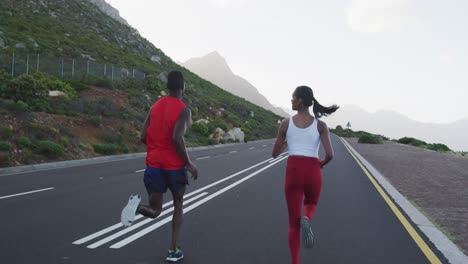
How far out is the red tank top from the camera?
4.62m

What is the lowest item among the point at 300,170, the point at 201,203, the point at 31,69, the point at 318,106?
the point at 201,203

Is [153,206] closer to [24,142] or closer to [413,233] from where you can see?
[413,233]

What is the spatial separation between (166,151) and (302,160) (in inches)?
58.7

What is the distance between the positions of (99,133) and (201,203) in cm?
1633

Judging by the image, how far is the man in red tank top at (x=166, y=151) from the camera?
4.61 metres

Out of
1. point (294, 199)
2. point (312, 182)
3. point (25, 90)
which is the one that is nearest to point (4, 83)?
point (25, 90)

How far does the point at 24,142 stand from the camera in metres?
16.5

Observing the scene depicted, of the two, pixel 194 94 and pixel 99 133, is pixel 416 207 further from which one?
pixel 194 94

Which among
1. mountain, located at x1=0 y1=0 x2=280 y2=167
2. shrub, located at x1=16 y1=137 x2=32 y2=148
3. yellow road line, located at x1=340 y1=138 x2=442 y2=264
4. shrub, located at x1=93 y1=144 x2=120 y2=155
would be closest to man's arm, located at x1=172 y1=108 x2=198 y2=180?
yellow road line, located at x1=340 y1=138 x2=442 y2=264

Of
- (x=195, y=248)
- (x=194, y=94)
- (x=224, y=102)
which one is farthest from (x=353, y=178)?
(x=224, y=102)

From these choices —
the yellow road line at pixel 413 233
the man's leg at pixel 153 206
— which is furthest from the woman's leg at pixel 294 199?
the yellow road line at pixel 413 233

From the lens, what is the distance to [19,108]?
762 inches

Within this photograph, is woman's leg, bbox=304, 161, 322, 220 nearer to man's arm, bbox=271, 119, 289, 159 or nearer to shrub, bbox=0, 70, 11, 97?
man's arm, bbox=271, 119, 289, 159

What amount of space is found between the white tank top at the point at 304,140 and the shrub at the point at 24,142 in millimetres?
14949
